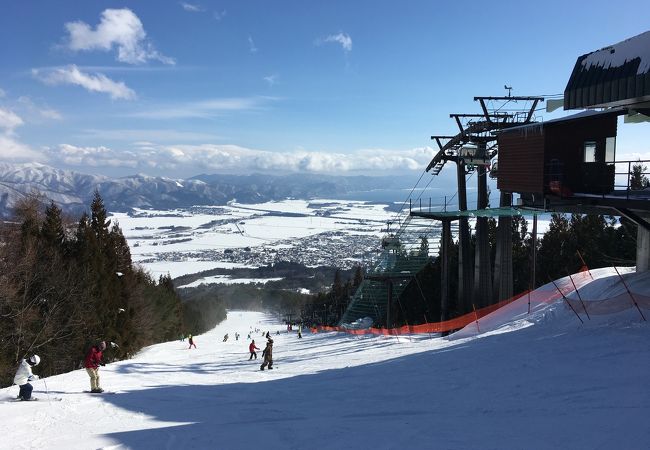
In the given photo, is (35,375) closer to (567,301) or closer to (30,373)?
(30,373)

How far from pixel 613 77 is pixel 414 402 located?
1111 centimetres

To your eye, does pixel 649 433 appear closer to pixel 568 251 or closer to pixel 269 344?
pixel 269 344

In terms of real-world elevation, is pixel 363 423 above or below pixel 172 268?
above

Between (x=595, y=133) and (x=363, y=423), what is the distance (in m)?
12.5

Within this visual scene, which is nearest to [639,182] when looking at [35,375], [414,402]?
[414,402]

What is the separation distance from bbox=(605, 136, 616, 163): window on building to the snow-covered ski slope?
3644 mm

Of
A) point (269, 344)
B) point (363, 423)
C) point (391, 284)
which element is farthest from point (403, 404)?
point (391, 284)

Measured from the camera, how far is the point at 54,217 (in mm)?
31109

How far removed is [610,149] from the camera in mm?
15516

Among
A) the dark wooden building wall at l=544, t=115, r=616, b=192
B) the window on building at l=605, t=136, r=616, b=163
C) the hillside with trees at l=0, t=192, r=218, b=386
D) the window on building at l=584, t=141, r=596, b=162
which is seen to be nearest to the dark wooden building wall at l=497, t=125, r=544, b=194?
the dark wooden building wall at l=544, t=115, r=616, b=192

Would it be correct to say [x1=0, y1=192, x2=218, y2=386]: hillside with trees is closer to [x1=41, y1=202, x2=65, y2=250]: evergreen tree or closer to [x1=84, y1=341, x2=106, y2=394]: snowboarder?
[x1=41, y1=202, x2=65, y2=250]: evergreen tree

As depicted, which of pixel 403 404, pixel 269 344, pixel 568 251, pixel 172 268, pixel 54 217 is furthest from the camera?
pixel 172 268

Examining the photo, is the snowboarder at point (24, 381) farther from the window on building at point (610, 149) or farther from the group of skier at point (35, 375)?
the window on building at point (610, 149)

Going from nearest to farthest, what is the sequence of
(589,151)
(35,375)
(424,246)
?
(35,375), (589,151), (424,246)
